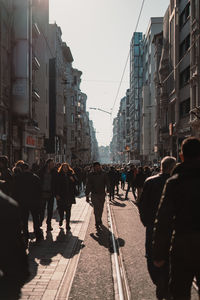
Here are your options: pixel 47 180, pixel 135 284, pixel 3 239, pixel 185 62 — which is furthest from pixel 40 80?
pixel 3 239

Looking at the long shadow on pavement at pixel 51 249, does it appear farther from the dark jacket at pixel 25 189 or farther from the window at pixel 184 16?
the window at pixel 184 16

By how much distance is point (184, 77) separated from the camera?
133 feet

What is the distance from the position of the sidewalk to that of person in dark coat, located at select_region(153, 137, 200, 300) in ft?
8.01

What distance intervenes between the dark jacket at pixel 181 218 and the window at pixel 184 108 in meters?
36.1

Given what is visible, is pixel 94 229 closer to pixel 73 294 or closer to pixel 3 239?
pixel 73 294

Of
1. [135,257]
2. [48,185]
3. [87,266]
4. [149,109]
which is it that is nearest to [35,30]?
[48,185]

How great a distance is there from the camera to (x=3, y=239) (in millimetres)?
2395

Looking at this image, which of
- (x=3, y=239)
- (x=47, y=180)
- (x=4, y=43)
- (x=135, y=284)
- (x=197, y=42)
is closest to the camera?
(x=3, y=239)

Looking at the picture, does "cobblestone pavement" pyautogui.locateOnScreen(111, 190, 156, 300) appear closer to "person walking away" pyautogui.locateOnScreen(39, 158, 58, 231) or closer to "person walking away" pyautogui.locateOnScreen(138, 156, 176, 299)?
"person walking away" pyautogui.locateOnScreen(138, 156, 176, 299)

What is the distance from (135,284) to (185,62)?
35.1 m

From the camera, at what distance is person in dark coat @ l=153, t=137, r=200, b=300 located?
3.54 m

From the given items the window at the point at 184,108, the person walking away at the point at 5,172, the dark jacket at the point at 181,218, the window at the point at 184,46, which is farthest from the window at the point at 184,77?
the dark jacket at the point at 181,218

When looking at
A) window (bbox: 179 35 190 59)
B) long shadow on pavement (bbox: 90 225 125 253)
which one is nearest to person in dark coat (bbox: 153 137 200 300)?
long shadow on pavement (bbox: 90 225 125 253)

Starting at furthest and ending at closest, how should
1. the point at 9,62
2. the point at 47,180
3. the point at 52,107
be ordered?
1. the point at 52,107
2. the point at 9,62
3. the point at 47,180
